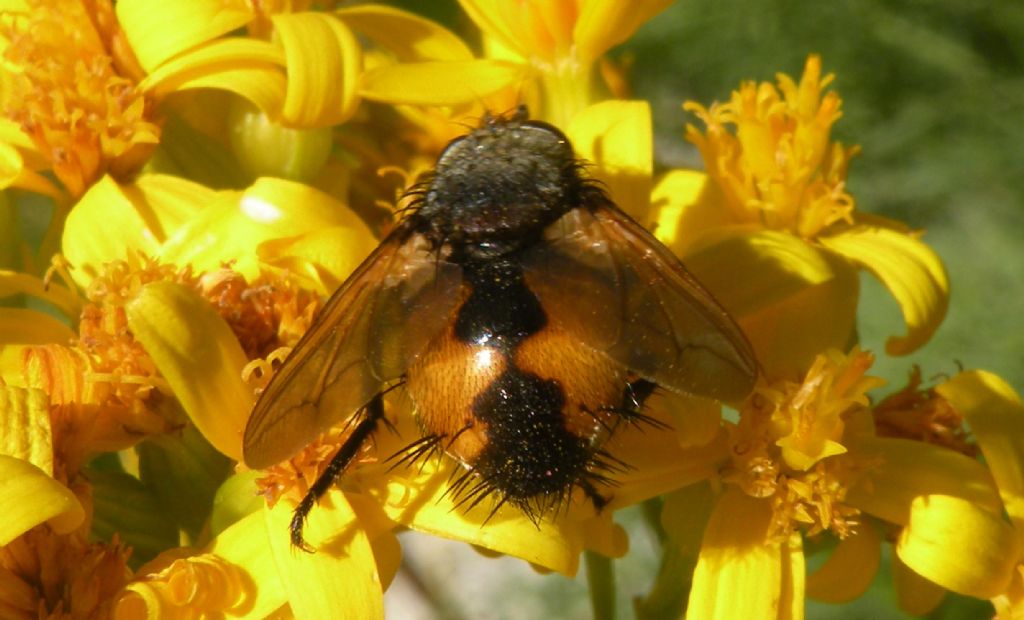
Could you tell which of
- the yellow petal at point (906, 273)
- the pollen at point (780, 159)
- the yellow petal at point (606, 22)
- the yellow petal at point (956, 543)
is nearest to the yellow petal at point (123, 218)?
the yellow petal at point (606, 22)

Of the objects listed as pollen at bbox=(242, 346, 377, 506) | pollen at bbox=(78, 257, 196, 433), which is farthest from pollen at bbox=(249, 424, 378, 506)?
pollen at bbox=(78, 257, 196, 433)

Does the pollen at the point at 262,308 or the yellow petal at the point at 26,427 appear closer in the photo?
the yellow petal at the point at 26,427

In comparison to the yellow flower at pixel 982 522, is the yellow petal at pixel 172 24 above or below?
above

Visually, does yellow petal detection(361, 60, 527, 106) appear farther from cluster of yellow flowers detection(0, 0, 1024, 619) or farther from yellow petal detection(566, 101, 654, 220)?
yellow petal detection(566, 101, 654, 220)

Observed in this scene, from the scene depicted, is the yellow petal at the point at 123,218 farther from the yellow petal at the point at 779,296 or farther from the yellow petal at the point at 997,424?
the yellow petal at the point at 997,424

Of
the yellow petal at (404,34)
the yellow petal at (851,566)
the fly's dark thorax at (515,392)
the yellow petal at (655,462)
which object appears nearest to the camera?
the fly's dark thorax at (515,392)
